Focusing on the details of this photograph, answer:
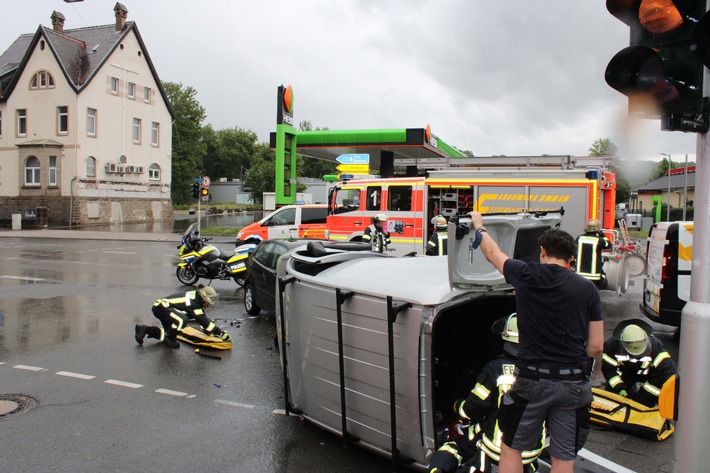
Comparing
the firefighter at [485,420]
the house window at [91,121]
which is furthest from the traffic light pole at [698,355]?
the house window at [91,121]

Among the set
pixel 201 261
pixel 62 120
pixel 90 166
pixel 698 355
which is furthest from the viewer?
pixel 90 166

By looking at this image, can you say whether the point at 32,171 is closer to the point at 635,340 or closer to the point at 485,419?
the point at 635,340

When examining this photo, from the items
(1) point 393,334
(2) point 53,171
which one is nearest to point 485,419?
(1) point 393,334

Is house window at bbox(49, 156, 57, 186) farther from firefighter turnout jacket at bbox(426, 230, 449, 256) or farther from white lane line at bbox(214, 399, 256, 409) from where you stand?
white lane line at bbox(214, 399, 256, 409)

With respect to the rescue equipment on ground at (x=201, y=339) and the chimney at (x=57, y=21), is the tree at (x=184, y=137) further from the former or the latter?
the rescue equipment on ground at (x=201, y=339)

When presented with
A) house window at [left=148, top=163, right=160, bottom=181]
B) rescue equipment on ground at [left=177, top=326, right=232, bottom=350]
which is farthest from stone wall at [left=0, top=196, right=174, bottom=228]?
rescue equipment on ground at [left=177, top=326, right=232, bottom=350]

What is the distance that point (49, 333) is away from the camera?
8828 millimetres

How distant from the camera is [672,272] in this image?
25.8 ft

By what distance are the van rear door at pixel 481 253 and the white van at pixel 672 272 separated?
4282 millimetres

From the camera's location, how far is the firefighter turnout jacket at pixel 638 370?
506 cm

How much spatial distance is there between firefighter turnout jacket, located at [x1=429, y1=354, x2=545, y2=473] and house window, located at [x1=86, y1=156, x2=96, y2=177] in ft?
127

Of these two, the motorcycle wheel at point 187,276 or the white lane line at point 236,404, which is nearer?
the white lane line at point 236,404

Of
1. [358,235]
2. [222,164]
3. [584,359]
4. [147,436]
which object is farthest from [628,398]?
[222,164]

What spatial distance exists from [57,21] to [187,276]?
36270mm
